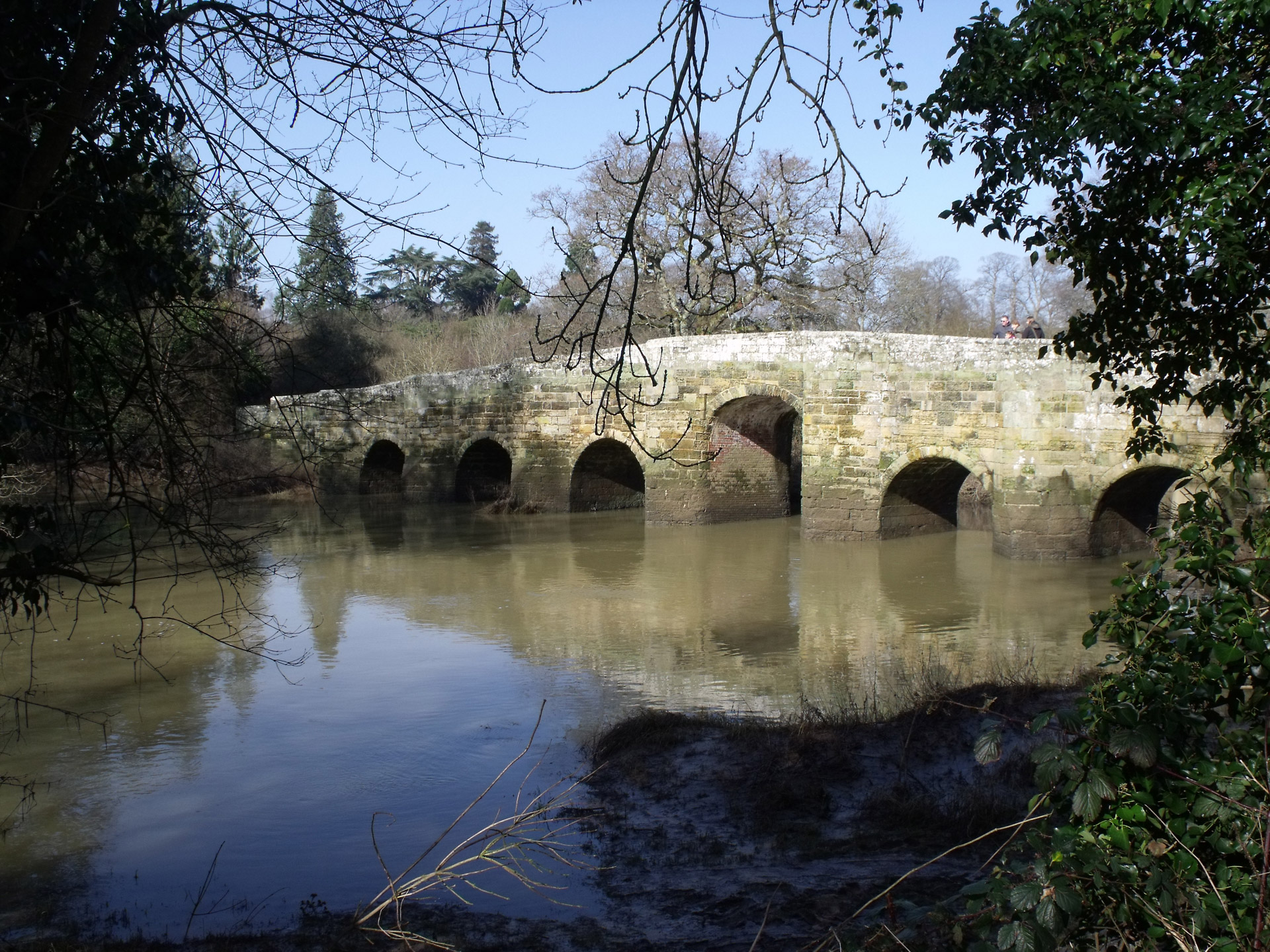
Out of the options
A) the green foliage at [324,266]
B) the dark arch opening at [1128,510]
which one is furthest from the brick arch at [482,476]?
the green foliage at [324,266]

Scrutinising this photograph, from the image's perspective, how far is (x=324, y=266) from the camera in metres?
3.90

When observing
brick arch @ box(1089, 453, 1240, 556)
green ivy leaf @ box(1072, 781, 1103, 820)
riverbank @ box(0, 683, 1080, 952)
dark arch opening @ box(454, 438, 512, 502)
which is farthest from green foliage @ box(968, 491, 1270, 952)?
dark arch opening @ box(454, 438, 512, 502)

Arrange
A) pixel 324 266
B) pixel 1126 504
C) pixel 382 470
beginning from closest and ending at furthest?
pixel 324 266
pixel 1126 504
pixel 382 470

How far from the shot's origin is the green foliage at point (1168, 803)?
6.67 feet

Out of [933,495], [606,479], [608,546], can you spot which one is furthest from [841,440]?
[606,479]

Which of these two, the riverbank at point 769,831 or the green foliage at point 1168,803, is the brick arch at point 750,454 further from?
the green foliage at point 1168,803

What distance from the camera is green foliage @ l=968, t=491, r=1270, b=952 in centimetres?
203

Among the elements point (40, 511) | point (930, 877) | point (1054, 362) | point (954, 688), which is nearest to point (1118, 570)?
point (1054, 362)

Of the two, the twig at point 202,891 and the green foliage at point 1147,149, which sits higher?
the green foliage at point 1147,149

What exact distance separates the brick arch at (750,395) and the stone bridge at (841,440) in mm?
26

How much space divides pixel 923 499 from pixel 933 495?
26cm

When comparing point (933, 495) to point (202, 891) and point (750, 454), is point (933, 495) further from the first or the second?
point (202, 891)

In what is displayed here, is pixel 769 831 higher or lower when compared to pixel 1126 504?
Result: lower

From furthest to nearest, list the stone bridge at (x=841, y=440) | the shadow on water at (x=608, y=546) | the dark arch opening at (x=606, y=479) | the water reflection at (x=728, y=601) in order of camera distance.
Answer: the dark arch opening at (x=606, y=479) → the shadow on water at (x=608, y=546) → the stone bridge at (x=841, y=440) → the water reflection at (x=728, y=601)
